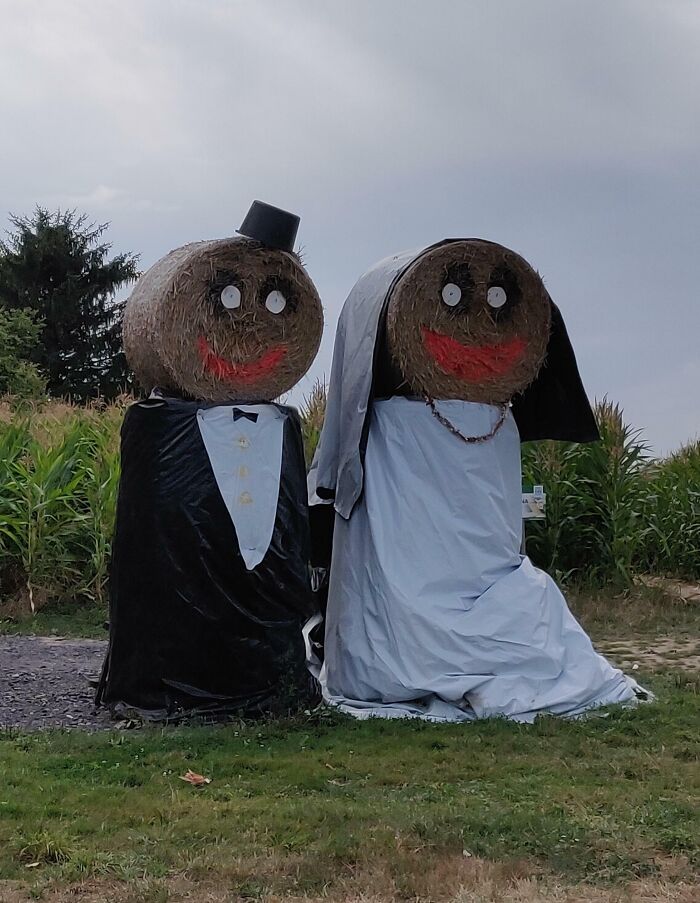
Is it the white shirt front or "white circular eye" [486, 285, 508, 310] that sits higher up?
"white circular eye" [486, 285, 508, 310]

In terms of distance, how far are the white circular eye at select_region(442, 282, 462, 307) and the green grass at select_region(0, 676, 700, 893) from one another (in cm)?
233

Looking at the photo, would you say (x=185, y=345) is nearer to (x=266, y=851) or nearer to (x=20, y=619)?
(x=266, y=851)

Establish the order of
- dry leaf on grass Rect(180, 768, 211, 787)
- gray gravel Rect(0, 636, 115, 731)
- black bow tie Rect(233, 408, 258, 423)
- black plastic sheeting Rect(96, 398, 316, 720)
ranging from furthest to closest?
black bow tie Rect(233, 408, 258, 423) < gray gravel Rect(0, 636, 115, 731) < black plastic sheeting Rect(96, 398, 316, 720) < dry leaf on grass Rect(180, 768, 211, 787)

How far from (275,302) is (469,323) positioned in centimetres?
114

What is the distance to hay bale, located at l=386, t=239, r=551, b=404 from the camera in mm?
6379

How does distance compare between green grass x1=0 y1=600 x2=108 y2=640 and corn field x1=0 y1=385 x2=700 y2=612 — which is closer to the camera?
green grass x1=0 y1=600 x2=108 y2=640

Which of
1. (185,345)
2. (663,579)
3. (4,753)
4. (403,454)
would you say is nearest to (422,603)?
(403,454)

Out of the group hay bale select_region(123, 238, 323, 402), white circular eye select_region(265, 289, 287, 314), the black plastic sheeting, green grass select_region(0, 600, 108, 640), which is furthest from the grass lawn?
green grass select_region(0, 600, 108, 640)

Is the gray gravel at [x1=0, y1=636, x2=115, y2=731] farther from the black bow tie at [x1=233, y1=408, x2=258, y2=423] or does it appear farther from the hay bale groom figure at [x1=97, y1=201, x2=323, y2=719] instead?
the black bow tie at [x1=233, y1=408, x2=258, y2=423]

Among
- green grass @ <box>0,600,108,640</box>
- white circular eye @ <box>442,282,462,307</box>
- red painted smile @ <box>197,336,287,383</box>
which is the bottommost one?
green grass @ <box>0,600,108,640</box>

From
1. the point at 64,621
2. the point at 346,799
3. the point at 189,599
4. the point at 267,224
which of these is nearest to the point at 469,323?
the point at 267,224

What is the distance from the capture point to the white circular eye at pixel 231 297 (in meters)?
6.01

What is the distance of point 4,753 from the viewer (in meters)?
5.00

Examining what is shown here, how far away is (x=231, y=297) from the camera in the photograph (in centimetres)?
603
